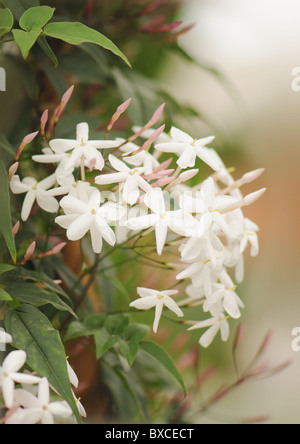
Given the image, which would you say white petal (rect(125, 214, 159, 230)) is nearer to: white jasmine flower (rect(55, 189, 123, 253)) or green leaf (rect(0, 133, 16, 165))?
white jasmine flower (rect(55, 189, 123, 253))

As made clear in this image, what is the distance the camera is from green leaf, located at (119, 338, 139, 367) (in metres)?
0.35

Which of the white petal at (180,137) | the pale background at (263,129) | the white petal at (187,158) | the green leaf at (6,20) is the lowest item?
the pale background at (263,129)

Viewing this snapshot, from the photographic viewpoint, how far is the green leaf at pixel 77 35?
12.2 inches

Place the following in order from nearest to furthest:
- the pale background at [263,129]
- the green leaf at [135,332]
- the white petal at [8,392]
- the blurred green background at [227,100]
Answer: the white petal at [8,392] → the green leaf at [135,332] → the blurred green background at [227,100] → the pale background at [263,129]

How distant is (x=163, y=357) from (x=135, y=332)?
0.03m

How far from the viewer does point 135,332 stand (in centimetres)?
38

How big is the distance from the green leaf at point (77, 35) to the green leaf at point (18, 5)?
0.05 metres

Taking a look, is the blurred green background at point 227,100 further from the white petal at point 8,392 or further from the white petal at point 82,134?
the white petal at point 8,392

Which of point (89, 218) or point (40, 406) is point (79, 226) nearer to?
point (89, 218)

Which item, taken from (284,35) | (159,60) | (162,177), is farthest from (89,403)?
(284,35)

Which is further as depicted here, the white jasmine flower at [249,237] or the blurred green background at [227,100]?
the blurred green background at [227,100]

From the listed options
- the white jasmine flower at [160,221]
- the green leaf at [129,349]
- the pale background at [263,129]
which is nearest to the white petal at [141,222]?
the white jasmine flower at [160,221]

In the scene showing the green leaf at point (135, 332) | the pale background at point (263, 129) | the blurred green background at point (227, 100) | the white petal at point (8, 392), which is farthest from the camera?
the pale background at point (263, 129)
